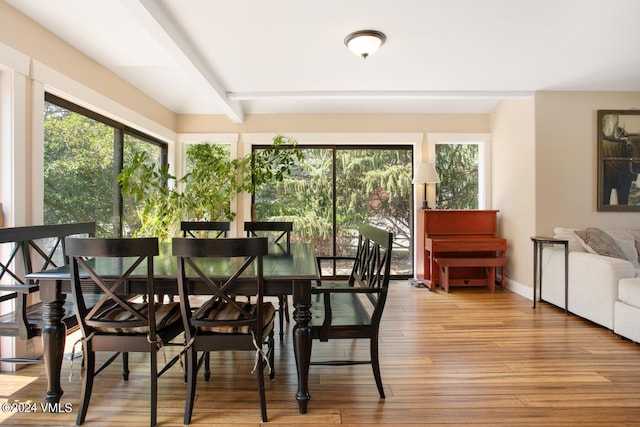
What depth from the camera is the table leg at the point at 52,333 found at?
1769 mm

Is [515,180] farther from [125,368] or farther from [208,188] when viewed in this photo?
[125,368]

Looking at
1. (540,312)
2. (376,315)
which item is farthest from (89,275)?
(540,312)

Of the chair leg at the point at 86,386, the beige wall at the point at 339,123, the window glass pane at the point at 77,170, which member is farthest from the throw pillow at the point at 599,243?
the window glass pane at the point at 77,170

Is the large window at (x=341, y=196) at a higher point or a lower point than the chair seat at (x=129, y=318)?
higher

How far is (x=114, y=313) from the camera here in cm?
187

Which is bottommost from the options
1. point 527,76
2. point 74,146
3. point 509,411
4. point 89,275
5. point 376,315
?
point 509,411

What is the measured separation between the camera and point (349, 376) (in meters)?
2.20

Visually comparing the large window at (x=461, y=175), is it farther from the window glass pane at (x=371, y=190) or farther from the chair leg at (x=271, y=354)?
the chair leg at (x=271, y=354)

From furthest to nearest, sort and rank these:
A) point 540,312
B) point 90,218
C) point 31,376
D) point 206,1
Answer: point 540,312 < point 90,218 < point 206,1 < point 31,376

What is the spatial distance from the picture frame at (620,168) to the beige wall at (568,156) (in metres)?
0.08

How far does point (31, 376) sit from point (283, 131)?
12.1ft

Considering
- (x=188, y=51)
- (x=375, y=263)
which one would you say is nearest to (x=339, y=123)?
(x=188, y=51)

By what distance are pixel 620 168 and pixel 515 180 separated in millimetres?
1058

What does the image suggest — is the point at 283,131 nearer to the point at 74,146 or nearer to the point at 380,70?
the point at 380,70
